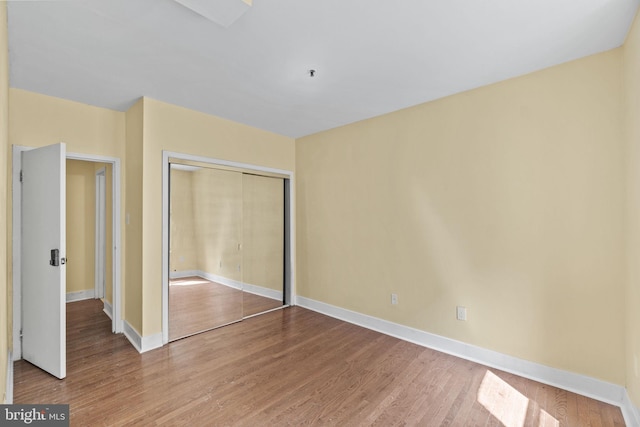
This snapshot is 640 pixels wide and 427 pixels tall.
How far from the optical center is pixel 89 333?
3.36 meters

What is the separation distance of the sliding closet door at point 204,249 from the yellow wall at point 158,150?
0.61 ft

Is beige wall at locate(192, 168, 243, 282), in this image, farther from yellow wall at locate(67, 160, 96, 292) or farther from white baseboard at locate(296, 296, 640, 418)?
yellow wall at locate(67, 160, 96, 292)

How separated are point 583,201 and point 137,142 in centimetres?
414

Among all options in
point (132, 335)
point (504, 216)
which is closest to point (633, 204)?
point (504, 216)

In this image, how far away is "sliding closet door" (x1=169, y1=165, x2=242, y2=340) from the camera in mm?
3320

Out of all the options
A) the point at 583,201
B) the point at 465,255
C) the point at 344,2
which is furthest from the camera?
the point at 465,255

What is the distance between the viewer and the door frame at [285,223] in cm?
312

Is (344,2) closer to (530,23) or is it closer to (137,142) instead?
(530,23)

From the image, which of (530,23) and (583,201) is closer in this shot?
(530,23)

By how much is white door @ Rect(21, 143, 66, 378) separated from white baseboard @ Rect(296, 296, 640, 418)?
117 inches

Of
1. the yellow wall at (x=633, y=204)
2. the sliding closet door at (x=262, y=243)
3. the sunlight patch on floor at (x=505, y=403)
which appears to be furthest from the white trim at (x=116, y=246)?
the yellow wall at (x=633, y=204)

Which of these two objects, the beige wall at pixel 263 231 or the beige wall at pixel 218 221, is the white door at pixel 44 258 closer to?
the beige wall at pixel 218 221

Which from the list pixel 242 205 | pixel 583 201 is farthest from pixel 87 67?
pixel 583 201

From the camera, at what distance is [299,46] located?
2.10 m
